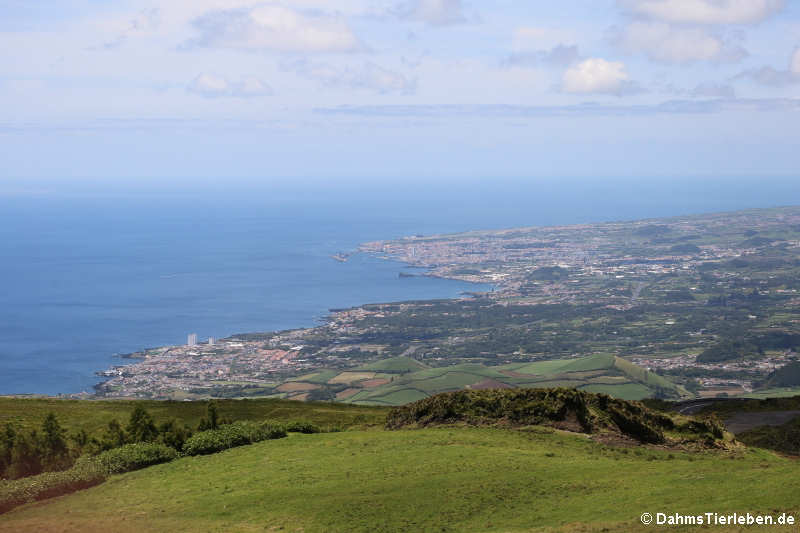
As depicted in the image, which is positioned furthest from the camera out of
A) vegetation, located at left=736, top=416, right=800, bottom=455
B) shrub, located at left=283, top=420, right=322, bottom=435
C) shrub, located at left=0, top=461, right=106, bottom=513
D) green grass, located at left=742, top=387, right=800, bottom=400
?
green grass, located at left=742, top=387, right=800, bottom=400

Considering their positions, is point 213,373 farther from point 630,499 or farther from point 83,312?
point 630,499

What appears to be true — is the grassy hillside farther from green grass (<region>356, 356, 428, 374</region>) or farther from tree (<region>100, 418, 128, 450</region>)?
tree (<region>100, 418, 128, 450</region>)

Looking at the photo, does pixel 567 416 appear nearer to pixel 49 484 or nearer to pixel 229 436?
pixel 229 436

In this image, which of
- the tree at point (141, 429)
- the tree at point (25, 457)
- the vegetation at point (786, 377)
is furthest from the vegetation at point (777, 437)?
the vegetation at point (786, 377)

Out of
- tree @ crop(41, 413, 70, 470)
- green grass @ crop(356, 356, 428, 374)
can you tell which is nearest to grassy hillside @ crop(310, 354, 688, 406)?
green grass @ crop(356, 356, 428, 374)

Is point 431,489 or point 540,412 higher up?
point 431,489

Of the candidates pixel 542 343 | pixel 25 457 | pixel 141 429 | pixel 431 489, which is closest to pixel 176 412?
pixel 141 429

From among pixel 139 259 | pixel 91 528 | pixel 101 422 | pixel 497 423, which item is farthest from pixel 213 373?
pixel 139 259
